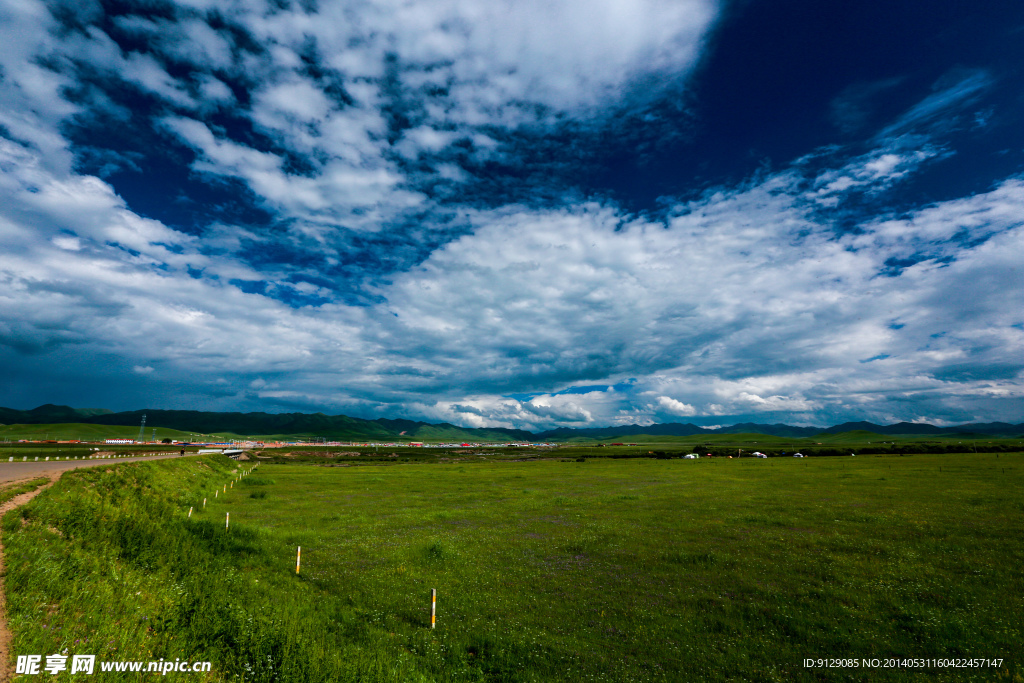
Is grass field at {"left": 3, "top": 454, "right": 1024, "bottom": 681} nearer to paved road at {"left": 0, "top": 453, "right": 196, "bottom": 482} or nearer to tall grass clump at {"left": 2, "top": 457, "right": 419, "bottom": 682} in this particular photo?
tall grass clump at {"left": 2, "top": 457, "right": 419, "bottom": 682}

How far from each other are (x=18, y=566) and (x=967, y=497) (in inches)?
2606

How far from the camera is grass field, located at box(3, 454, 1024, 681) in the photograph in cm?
1323

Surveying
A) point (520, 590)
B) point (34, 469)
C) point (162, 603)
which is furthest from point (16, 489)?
point (520, 590)

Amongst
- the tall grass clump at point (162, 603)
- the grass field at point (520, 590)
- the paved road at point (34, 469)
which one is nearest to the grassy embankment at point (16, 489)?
the tall grass clump at point (162, 603)

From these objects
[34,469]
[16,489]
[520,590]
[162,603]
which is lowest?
[520,590]

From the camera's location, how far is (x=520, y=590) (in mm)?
20297

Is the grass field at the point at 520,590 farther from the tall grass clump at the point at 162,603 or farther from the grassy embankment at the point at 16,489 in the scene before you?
the grassy embankment at the point at 16,489

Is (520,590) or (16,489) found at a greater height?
(16,489)

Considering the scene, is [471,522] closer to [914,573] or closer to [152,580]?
[152,580]

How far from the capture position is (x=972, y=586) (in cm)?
1834

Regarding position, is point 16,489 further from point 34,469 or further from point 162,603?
point 34,469

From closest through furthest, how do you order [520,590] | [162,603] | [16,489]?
[162,603]
[520,590]
[16,489]

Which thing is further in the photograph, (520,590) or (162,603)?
(520,590)

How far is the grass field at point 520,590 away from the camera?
1323cm
